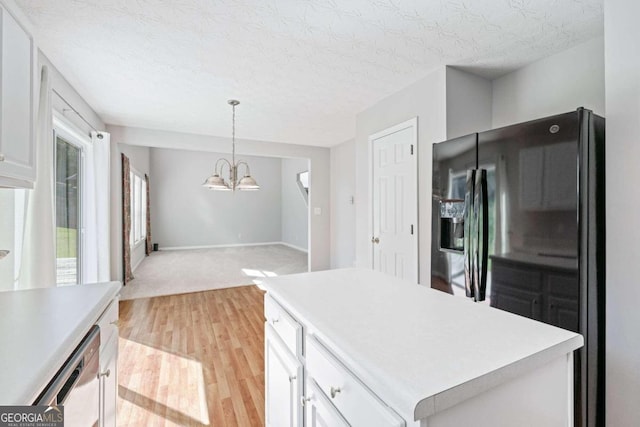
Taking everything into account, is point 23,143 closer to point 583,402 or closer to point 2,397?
point 2,397

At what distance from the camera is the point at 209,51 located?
Answer: 221cm

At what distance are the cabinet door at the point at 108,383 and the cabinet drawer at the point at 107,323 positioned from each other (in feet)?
0.09

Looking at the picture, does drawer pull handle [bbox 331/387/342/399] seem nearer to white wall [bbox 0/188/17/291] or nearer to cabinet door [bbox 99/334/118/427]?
cabinet door [bbox 99/334/118/427]

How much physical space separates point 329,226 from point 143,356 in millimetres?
3936

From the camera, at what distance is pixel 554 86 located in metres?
2.36

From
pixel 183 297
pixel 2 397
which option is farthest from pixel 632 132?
pixel 183 297

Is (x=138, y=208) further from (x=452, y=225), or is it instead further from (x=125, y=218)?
(x=452, y=225)

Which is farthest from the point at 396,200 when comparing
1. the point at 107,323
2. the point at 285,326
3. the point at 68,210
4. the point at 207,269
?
the point at 207,269

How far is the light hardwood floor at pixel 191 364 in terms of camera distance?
1.82 meters

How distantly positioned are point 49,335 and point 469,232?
2.05m

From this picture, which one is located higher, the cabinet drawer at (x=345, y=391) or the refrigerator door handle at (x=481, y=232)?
the refrigerator door handle at (x=481, y=232)

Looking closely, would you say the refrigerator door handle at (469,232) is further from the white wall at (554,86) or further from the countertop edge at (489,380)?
the white wall at (554,86)

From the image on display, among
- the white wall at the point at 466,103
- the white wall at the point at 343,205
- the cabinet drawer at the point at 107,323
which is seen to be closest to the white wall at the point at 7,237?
the cabinet drawer at the point at 107,323

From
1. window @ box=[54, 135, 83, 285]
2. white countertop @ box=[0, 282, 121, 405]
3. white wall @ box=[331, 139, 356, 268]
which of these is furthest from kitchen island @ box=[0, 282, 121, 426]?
white wall @ box=[331, 139, 356, 268]
